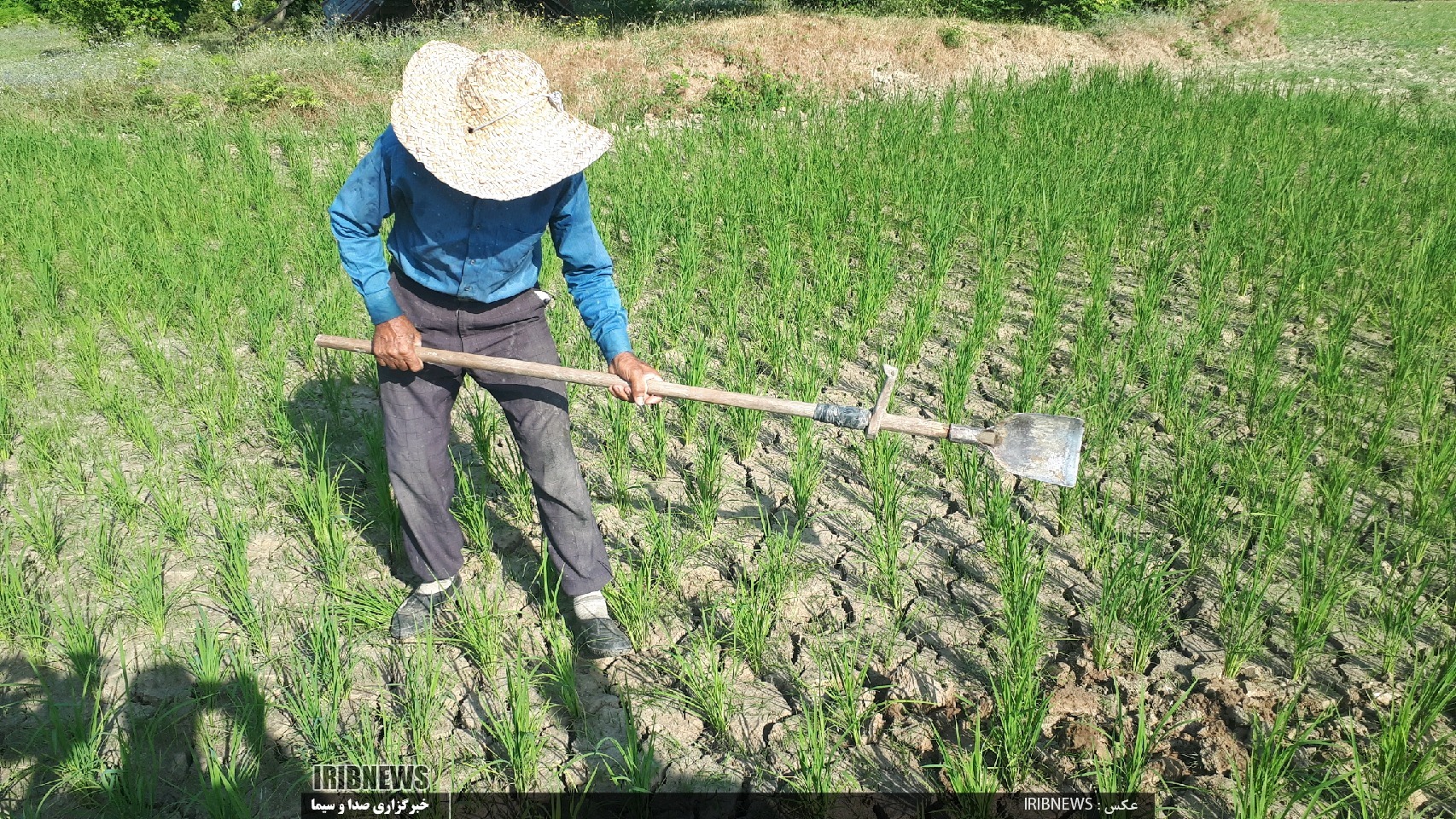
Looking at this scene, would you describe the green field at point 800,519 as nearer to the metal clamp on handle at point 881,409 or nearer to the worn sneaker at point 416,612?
the worn sneaker at point 416,612

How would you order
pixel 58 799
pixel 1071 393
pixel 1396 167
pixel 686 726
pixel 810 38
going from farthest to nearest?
pixel 810 38 → pixel 1396 167 → pixel 1071 393 → pixel 686 726 → pixel 58 799

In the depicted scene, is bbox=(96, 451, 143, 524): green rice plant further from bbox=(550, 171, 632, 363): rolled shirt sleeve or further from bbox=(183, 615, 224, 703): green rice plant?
bbox=(550, 171, 632, 363): rolled shirt sleeve

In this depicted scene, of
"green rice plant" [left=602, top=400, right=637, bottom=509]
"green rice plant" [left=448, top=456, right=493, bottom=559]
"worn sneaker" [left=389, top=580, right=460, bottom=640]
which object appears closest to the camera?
"worn sneaker" [left=389, top=580, right=460, bottom=640]

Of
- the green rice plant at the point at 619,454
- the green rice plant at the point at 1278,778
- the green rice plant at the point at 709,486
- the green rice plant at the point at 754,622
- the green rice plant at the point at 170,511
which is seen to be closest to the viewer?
the green rice plant at the point at 1278,778

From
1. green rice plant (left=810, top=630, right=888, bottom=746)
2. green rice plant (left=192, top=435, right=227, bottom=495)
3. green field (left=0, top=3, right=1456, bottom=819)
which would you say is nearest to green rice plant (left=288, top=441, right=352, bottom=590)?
green field (left=0, top=3, right=1456, bottom=819)

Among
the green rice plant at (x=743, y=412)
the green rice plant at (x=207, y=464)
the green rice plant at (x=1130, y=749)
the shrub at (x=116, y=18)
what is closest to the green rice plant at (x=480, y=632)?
the green rice plant at (x=207, y=464)

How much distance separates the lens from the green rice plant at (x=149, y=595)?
6.61ft

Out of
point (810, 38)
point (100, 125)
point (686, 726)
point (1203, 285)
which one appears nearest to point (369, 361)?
point (686, 726)

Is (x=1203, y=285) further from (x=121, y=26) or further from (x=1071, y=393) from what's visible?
(x=121, y=26)

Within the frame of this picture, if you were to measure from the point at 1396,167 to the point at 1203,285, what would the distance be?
9.87 feet

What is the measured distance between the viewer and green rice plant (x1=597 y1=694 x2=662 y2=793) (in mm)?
1620

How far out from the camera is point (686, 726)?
75.5 inches

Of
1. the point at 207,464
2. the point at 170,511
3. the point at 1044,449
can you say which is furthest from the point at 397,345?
the point at 1044,449

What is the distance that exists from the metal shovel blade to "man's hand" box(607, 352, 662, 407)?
77 cm
